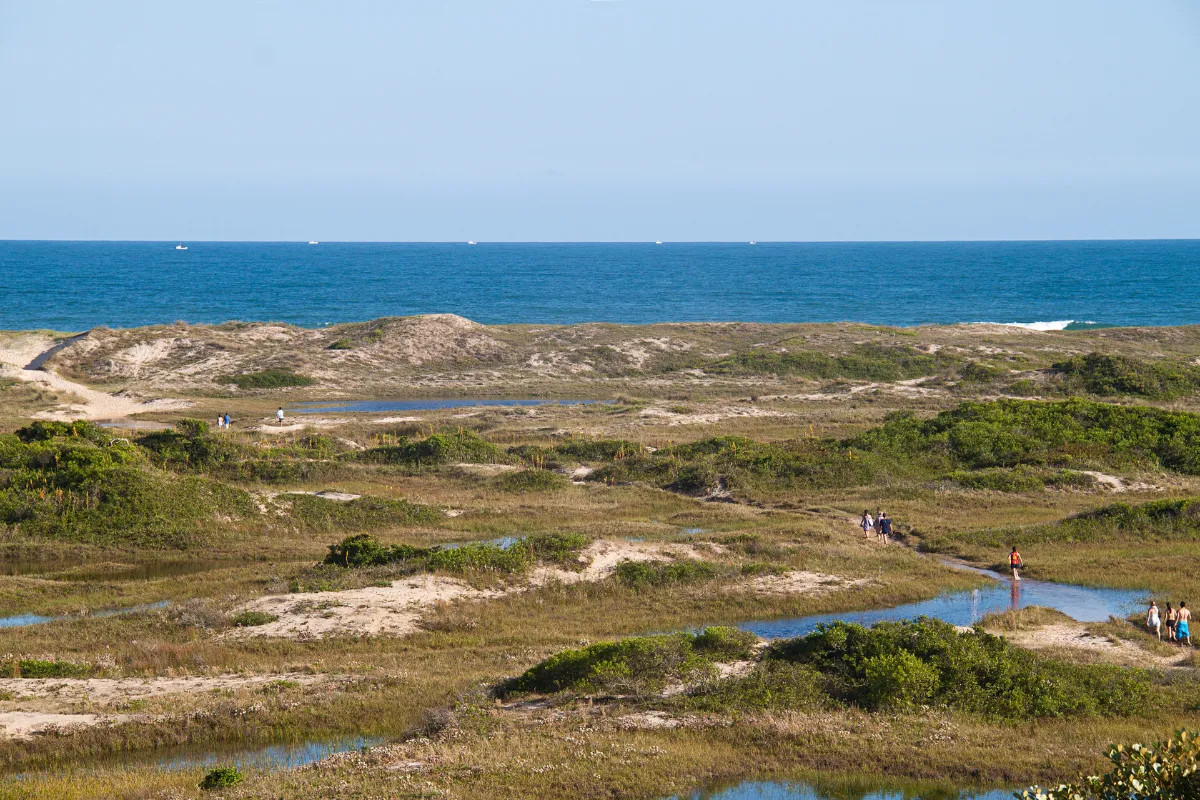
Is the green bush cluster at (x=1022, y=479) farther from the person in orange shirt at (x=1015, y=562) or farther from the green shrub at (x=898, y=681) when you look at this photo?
the green shrub at (x=898, y=681)

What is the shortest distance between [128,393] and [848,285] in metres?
147

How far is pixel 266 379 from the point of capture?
262 ft

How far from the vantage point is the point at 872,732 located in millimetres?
18359

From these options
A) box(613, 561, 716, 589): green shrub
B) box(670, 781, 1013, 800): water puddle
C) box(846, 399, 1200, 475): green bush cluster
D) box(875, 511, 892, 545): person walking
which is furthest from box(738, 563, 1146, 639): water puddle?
box(846, 399, 1200, 475): green bush cluster

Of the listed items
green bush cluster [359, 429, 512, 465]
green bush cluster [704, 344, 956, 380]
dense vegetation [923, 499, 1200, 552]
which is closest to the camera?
dense vegetation [923, 499, 1200, 552]

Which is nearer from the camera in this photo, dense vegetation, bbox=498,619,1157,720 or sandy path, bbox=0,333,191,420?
dense vegetation, bbox=498,619,1157,720

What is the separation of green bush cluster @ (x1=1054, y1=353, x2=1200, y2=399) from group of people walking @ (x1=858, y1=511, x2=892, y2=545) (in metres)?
35.6

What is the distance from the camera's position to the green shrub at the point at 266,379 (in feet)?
259

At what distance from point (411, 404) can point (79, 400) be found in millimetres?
20213

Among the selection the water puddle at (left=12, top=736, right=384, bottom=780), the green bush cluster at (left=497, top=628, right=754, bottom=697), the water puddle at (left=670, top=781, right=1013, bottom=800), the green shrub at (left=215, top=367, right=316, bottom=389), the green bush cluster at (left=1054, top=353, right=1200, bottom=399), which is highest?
the green bush cluster at (left=1054, top=353, right=1200, bottom=399)

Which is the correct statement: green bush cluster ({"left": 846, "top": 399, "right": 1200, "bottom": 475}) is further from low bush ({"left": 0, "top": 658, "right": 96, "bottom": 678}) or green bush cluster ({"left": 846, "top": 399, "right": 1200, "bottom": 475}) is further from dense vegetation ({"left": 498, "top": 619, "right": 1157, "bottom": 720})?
low bush ({"left": 0, "top": 658, "right": 96, "bottom": 678})

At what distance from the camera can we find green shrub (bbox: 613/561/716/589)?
29312mm

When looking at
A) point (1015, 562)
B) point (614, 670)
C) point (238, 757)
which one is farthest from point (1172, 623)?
point (238, 757)

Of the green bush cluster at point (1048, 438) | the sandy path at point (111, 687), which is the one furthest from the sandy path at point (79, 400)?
the sandy path at point (111, 687)
